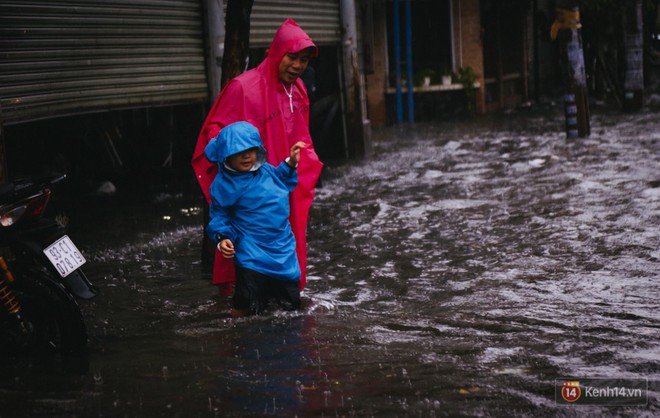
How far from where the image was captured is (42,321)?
5.35 metres

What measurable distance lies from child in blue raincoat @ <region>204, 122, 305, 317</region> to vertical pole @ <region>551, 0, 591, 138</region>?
1010 cm

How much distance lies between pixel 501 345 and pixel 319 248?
11.4 feet

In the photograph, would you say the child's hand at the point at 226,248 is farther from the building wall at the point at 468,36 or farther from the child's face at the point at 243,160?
the building wall at the point at 468,36

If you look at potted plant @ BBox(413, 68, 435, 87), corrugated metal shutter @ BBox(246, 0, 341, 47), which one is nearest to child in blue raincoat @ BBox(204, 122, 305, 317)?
corrugated metal shutter @ BBox(246, 0, 341, 47)

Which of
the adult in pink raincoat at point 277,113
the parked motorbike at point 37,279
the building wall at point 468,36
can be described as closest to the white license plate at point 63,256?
the parked motorbike at point 37,279

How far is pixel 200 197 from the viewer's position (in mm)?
11945

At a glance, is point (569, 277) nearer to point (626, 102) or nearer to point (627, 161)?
point (627, 161)

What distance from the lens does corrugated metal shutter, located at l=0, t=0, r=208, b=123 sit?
8219 millimetres

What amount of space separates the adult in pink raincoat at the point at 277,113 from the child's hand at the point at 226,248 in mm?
612

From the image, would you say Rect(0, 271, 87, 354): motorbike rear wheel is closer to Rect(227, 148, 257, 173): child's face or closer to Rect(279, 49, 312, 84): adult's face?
Rect(227, 148, 257, 173): child's face

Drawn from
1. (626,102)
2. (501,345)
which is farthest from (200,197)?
(626,102)

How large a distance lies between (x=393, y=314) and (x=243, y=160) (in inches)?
52.9

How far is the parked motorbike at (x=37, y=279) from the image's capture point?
16.8 ft

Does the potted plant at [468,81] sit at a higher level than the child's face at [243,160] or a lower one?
higher
